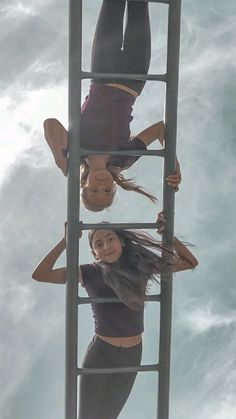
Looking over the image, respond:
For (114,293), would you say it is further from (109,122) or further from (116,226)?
(109,122)

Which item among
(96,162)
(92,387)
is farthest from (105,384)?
(96,162)

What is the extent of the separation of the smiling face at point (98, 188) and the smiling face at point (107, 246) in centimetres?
21

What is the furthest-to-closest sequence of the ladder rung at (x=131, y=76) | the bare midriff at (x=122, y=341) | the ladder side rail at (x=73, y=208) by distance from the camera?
1. the bare midriff at (x=122, y=341)
2. the ladder rung at (x=131, y=76)
3. the ladder side rail at (x=73, y=208)

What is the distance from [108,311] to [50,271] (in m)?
0.48

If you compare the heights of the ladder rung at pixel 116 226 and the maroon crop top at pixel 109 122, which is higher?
the maroon crop top at pixel 109 122

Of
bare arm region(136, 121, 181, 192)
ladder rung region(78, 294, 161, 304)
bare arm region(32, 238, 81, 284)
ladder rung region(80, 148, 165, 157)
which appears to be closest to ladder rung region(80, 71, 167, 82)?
bare arm region(136, 121, 181, 192)

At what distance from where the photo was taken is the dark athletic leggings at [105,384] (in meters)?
5.02

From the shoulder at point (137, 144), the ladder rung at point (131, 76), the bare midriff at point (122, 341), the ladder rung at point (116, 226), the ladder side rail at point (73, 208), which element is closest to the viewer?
the ladder side rail at point (73, 208)

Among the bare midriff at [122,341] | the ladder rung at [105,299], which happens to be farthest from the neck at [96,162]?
the bare midriff at [122,341]

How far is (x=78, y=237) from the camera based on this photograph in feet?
15.9

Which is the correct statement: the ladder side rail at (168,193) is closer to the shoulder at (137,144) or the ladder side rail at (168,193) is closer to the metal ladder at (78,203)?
the metal ladder at (78,203)

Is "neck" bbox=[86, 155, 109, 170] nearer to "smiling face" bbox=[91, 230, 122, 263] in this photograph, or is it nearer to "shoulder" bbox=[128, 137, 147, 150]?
"shoulder" bbox=[128, 137, 147, 150]

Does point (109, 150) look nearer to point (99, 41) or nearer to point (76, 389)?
point (99, 41)

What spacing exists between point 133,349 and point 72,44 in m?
2.09
